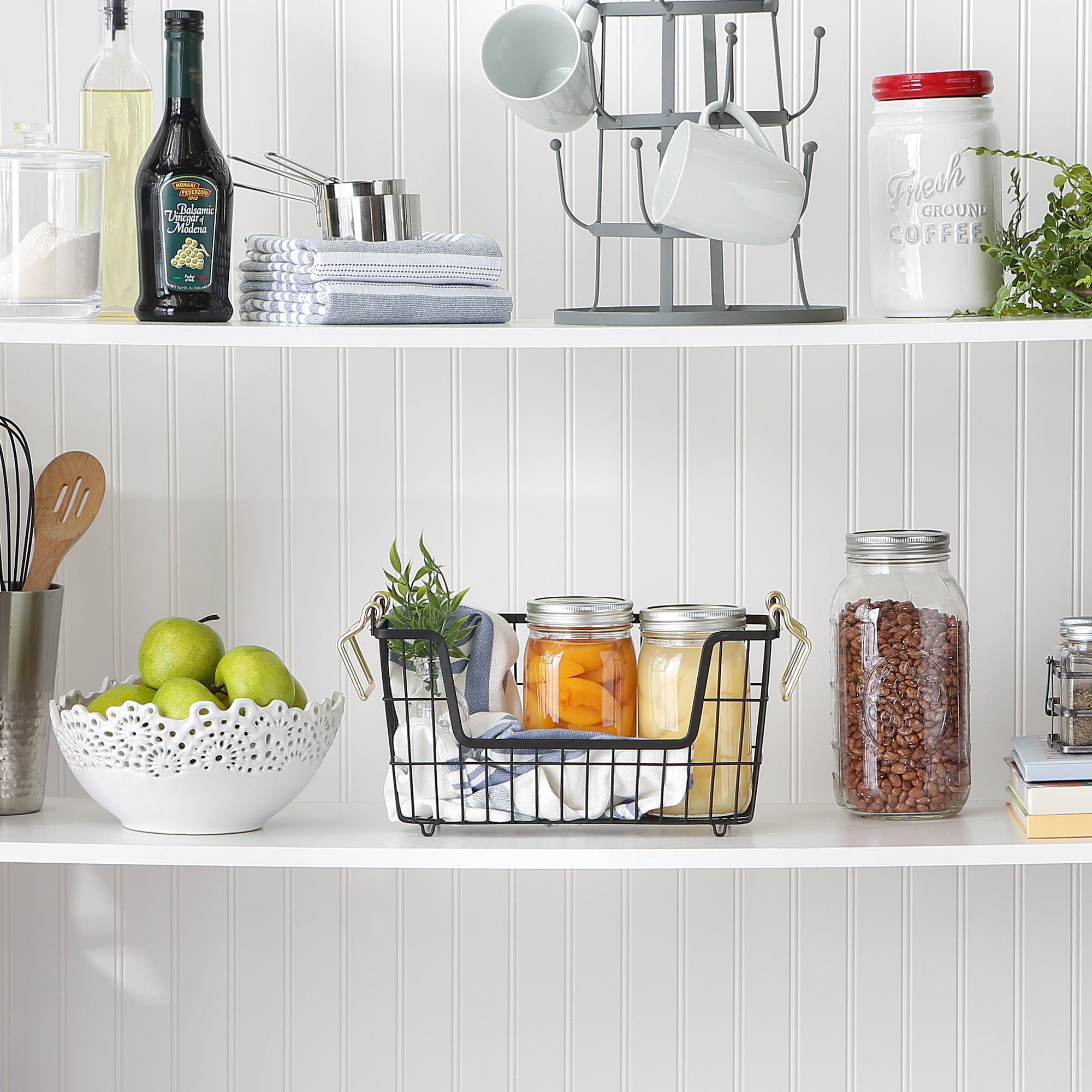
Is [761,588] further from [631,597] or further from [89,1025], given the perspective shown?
[89,1025]

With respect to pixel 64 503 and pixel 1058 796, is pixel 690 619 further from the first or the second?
pixel 64 503

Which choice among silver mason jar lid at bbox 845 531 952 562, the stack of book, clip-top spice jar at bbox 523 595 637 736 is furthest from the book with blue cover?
clip-top spice jar at bbox 523 595 637 736

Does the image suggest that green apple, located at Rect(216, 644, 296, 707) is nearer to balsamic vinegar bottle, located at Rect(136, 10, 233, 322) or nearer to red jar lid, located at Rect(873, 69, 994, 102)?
balsamic vinegar bottle, located at Rect(136, 10, 233, 322)

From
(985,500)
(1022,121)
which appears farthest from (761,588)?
(1022,121)

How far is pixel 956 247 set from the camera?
1.02 meters

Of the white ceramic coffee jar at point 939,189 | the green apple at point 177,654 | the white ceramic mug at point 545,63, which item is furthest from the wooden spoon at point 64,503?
the white ceramic coffee jar at point 939,189

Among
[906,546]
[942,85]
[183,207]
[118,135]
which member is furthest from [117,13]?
[906,546]

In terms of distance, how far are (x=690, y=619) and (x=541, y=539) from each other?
→ 0.25 meters

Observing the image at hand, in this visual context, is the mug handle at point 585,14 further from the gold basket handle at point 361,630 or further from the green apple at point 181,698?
the green apple at point 181,698

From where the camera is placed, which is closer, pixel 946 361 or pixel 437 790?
pixel 437 790

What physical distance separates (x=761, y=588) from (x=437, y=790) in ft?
1.24

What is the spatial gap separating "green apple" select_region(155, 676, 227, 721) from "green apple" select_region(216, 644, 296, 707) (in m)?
0.02

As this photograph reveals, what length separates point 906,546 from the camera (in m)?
1.04

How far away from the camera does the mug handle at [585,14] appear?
1000 mm
